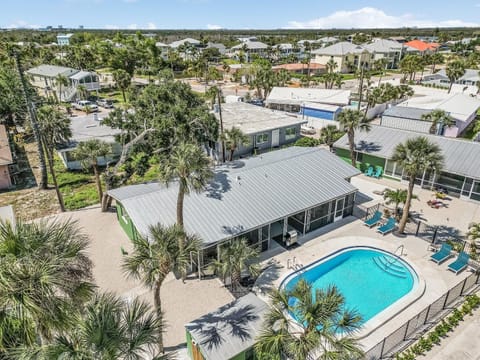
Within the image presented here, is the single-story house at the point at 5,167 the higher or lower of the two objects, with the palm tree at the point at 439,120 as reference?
lower

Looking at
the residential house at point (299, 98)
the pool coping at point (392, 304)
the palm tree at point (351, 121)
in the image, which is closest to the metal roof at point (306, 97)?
the residential house at point (299, 98)

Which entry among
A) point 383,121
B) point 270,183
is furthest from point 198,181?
point 383,121

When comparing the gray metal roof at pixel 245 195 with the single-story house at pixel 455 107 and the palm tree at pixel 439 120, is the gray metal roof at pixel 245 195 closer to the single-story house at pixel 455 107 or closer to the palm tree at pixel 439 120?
the palm tree at pixel 439 120

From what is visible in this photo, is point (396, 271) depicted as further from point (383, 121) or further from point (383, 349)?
point (383, 121)

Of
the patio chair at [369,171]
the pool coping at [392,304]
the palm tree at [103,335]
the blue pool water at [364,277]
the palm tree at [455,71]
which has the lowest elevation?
the blue pool water at [364,277]

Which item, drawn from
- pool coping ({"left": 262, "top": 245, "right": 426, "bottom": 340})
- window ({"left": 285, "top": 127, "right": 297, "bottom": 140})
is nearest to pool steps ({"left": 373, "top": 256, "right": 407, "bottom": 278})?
pool coping ({"left": 262, "top": 245, "right": 426, "bottom": 340})

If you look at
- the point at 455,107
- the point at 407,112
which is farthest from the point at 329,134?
the point at 455,107

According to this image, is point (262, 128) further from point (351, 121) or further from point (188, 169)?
point (188, 169)
